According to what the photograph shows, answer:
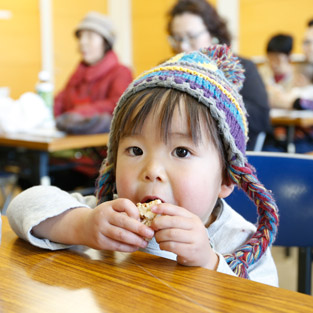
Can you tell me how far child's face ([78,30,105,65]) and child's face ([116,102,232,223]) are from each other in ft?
8.51

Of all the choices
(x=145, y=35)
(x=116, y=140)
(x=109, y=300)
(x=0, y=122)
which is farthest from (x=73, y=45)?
(x=109, y=300)

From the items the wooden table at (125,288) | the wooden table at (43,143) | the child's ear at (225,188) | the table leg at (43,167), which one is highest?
the wooden table at (125,288)

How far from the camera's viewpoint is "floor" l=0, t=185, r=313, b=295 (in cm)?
232

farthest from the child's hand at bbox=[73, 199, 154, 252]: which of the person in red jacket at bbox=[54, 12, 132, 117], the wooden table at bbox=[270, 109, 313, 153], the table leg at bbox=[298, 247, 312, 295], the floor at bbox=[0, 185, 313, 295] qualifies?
the wooden table at bbox=[270, 109, 313, 153]

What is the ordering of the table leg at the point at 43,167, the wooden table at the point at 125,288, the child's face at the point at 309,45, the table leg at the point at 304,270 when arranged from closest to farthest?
the wooden table at the point at 125,288
the table leg at the point at 304,270
the table leg at the point at 43,167
the child's face at the point at 309,45

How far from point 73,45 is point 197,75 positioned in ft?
19.6

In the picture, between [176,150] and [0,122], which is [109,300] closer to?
[176,150]

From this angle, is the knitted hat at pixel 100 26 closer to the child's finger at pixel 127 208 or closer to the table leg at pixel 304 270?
the table leg at pixel 304 270

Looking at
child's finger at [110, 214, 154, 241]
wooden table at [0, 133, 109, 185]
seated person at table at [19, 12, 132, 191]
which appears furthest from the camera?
seated person at table at [19, 12, 132, 191]

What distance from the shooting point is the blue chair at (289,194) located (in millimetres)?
1032

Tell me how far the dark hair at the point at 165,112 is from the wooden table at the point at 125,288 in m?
0.29

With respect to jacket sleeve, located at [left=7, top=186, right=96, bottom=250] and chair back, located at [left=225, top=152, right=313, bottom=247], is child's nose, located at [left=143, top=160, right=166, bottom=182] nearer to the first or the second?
jacket sleeve, located at [left=7, top=186, right=96, bottom=250]

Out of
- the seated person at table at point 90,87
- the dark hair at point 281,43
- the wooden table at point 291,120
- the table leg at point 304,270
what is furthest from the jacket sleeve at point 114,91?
the dark hair at point 281,43

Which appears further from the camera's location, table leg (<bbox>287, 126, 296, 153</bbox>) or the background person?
the background person
